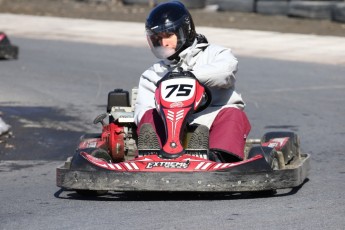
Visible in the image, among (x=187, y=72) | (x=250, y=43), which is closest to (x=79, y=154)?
(x=187, y=72)

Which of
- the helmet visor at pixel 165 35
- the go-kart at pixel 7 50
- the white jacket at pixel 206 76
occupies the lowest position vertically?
the go-kart at pixel 7 50

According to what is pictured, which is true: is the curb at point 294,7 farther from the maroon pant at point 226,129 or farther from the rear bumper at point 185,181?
the rear bumper at point 185,181

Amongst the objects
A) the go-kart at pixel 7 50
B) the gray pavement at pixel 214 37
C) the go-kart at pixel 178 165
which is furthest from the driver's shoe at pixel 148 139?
the go-kart at pixel 7 50

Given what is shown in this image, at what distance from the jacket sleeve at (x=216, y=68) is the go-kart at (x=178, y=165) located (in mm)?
85

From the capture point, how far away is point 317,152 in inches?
345

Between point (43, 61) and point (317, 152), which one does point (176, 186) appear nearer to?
point (317, 152)

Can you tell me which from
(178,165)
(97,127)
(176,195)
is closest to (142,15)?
(97,127)

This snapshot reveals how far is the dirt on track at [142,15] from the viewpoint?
20.5 metres

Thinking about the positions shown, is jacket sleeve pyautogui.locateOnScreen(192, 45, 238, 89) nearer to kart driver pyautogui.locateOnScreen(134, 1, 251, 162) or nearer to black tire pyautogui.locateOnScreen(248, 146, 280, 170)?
kart driver pyautogui.locateOnScreen(134, 1, 251, 162)

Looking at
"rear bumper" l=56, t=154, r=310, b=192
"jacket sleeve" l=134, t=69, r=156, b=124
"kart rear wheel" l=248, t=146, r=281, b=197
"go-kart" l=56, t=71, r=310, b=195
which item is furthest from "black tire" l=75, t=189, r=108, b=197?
"kart rear wheel" l=248, t=146, r=281, b=197

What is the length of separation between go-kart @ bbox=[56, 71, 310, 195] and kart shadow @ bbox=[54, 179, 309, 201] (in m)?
0.09

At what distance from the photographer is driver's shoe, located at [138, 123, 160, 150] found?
6602 mm

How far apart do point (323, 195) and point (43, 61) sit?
1052 centimetres

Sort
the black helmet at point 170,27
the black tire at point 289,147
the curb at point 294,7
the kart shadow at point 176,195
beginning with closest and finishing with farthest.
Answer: the kart shadow at point 176,195, the black helmet at point 170,27, the black tire at point 289,147, the curb at point 294,7
